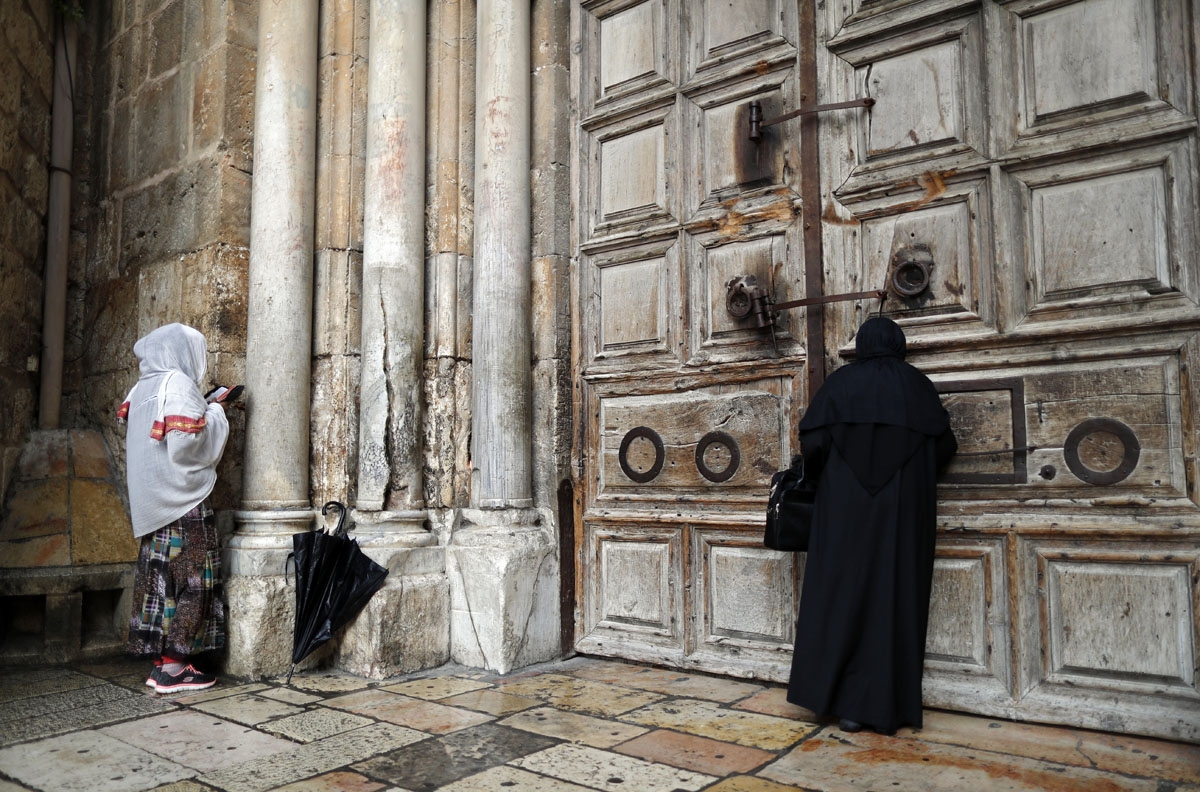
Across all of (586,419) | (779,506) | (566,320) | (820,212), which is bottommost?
(779,506)

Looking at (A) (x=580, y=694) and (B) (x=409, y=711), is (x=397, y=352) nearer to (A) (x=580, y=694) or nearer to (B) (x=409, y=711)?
(B) (x=409, y=711)

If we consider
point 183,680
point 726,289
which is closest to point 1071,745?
point 726,289

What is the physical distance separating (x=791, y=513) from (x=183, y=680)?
8.33 feet

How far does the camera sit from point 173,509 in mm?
3691

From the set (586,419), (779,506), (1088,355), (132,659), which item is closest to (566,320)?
(586,419)

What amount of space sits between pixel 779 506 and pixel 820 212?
48.4 inches

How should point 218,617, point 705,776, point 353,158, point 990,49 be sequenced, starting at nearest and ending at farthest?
1. point 705,776
2. point 990,49
3. point 218,617
4. point 353,158

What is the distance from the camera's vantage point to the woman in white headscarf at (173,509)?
12.0 ft

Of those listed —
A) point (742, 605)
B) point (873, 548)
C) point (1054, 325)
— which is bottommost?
point (742, 605)

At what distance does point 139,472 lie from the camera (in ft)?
12.2

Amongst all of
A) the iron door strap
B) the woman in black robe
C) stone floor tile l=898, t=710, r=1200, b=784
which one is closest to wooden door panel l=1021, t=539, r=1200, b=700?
stone floor tile l=898, t=710, r=1200, b=784

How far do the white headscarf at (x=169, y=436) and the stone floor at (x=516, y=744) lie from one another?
769 mm

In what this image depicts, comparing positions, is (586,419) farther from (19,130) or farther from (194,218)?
(19,130)

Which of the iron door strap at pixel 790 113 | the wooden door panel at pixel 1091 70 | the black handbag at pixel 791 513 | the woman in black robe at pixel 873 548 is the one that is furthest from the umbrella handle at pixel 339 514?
the wooden door panel at pixel 1091 70
